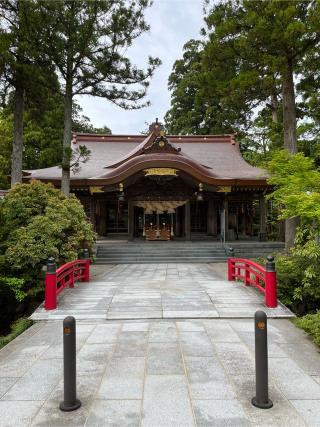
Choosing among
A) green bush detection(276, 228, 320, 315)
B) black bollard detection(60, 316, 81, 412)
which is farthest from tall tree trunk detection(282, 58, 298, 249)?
black bollard detection(60, 316, 81, 412)

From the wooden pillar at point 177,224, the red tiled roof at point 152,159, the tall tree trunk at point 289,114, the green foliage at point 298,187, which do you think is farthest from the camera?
the wooden pillar at point 177,224

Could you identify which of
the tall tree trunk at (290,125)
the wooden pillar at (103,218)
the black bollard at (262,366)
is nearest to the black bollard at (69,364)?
the black bollard at (262,366)

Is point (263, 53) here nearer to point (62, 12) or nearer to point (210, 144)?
point (62, 12)

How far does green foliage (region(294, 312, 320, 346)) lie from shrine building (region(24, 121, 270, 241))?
9475mm

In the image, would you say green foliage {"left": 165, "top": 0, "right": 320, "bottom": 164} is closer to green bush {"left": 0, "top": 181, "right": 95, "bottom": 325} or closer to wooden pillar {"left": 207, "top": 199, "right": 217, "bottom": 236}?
wooden pillar {"left": 207, "top": 199, "right": 217, "bottom": 236}

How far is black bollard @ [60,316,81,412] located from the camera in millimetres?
3127

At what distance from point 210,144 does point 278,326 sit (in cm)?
1930

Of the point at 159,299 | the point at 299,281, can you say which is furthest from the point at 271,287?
the point at 159,299

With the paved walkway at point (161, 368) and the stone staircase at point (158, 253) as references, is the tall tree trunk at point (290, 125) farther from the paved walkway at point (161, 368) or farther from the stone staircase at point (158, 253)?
the paved walkway at point (161, 368)

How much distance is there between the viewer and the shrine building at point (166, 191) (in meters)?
16.3

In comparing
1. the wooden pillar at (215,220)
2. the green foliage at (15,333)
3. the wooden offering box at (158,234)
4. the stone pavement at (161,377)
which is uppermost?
the wooden pillar at (215,220)

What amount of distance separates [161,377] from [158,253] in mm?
11013

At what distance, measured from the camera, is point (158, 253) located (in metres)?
14.9

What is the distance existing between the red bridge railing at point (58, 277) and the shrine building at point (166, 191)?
7.11 m
